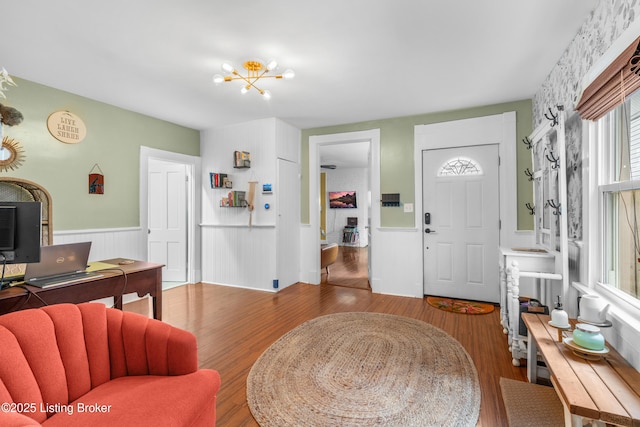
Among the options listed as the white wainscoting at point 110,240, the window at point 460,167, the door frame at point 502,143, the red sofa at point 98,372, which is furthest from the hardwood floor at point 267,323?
the window at point 460,167

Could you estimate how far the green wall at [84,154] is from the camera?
3160mm

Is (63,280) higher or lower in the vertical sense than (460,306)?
higher

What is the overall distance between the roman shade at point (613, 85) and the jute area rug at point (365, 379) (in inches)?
76.5

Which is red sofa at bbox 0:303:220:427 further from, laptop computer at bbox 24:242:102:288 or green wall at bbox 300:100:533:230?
green wall at bbox 300:100:533:230

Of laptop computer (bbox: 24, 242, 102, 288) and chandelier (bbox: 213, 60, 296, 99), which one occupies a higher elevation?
chandelier (bbox: 213, 60, 296, 99)

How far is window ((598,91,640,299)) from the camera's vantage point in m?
1.67

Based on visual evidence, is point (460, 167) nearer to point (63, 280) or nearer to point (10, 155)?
point (63, 280)

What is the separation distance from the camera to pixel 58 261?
7.36 feet

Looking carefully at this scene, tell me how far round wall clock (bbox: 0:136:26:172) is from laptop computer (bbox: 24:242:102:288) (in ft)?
5.00

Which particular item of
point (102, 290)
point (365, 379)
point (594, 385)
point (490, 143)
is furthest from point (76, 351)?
point (490, 143)

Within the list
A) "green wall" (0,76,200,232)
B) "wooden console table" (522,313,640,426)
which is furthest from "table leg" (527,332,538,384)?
"green wall" (0,76,200,232)

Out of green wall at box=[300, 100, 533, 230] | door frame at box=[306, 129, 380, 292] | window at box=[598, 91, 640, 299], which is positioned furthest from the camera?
door frame at box=[306, 129, 380, 292]

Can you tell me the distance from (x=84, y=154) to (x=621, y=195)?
5.05 meters

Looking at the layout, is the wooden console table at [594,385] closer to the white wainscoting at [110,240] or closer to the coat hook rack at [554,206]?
the coat hook rack at [554,206]
